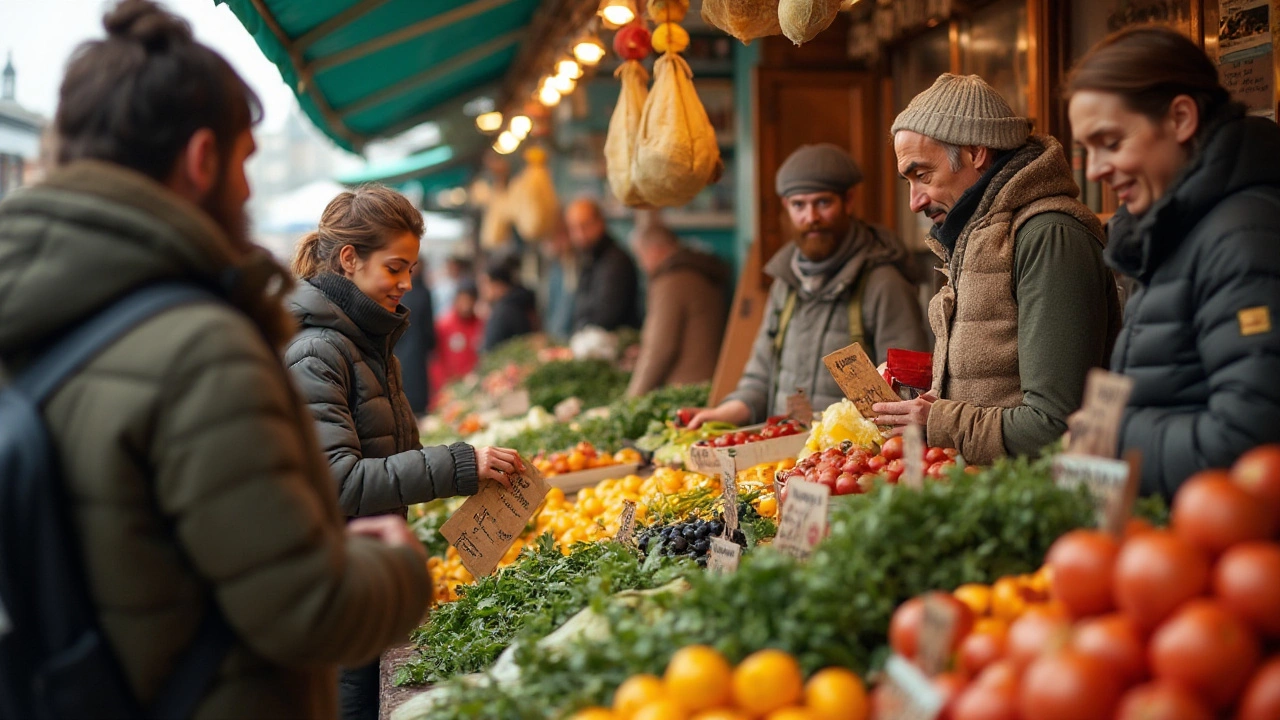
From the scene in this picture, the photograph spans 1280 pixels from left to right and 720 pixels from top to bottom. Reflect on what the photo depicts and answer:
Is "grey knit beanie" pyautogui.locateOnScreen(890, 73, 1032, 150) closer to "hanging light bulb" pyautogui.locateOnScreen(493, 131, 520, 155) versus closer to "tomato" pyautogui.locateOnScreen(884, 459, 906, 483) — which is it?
"tomato" pyautogui.locateOnScreen(884, 459, 906, 483)

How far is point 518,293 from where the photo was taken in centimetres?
1180

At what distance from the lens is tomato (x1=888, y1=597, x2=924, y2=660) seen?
1637 mm

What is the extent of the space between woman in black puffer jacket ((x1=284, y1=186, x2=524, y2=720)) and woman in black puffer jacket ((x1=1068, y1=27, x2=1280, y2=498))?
1.90 m

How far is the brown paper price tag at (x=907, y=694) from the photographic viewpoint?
147 centimetres

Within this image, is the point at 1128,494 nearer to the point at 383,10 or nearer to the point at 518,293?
the point at 383,10

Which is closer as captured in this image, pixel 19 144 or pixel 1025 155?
pixel 1025 155

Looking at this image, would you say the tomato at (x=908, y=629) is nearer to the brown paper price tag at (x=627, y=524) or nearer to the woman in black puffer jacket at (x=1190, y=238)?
the woman in black puffer jacket at (x=1190, y=238)

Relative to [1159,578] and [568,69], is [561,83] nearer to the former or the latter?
[568,69]

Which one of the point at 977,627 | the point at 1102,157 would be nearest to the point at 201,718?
the point at 977,627

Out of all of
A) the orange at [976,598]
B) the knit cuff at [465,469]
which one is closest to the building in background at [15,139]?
the knit cuff at [465,469]

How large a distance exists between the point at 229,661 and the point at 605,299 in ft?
24.3

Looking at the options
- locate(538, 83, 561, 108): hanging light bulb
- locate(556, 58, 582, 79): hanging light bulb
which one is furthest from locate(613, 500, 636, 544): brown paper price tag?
locate(538, 83, 561, 108): hanging light bulb

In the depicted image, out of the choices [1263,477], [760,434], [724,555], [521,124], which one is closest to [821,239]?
[760,434]

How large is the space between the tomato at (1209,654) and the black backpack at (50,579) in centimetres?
143
